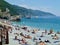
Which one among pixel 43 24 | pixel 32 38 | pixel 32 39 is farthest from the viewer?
pixel 43 24

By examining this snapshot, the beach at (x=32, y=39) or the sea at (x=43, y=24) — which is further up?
the beach at (x=32, y=39)

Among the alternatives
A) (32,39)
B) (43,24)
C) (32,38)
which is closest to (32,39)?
(32,39)

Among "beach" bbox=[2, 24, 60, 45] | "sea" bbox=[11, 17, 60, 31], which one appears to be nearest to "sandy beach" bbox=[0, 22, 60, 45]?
"beach" bbox=[2, 24, 60, 45]

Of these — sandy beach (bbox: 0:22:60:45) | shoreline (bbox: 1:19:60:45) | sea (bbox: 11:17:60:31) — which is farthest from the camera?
sea (bbox: 11:17:60:31)

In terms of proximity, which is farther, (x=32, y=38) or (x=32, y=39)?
(x=32, y=38)

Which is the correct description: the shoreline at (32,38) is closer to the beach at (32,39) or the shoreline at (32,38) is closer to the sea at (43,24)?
the beach at (32,39)

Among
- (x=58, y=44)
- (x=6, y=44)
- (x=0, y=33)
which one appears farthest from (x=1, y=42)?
(x=58, y=44)

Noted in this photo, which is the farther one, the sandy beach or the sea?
the sea

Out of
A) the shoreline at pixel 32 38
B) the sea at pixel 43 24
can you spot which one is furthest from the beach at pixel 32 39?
the sea at pixel 43 24

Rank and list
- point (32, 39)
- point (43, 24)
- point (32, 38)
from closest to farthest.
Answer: point (32, 39), point (32, 38), point (43, 24)

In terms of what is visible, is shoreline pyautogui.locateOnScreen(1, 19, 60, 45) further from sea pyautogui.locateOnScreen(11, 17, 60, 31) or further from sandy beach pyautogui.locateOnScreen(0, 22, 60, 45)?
sea pyautogui.locateOnScreen(11, 17, 60, 31)

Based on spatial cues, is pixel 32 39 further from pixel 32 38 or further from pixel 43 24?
pixel 43 24

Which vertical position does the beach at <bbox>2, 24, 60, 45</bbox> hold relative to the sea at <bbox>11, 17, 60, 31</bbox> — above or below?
above

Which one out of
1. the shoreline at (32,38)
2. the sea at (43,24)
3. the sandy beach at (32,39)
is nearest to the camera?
the sandy beach at (32,39)
